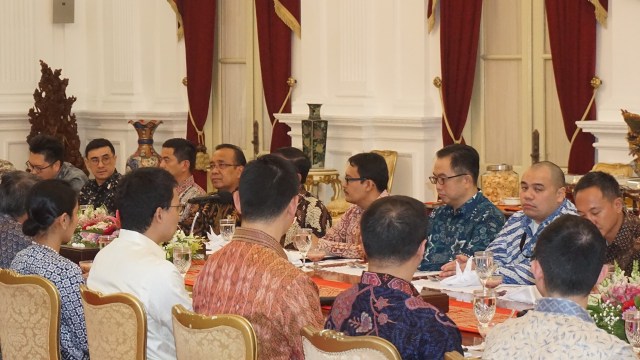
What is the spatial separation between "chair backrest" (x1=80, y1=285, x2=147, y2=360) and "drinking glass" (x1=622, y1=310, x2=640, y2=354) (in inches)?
60.3

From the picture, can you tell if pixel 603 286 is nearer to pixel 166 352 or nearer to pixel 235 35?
pixel 166 352

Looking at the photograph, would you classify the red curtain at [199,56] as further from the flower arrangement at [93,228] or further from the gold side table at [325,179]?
the flower arrangement at [93,228]

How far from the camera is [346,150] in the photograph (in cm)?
995

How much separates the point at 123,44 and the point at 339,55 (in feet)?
9.62

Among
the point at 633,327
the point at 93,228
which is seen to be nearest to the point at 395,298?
the point at 633,327

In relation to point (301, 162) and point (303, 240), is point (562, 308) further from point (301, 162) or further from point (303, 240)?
point (301, 162)

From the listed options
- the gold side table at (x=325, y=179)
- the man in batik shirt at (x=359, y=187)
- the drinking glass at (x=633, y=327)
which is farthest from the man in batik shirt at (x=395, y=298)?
the gold side table at (x=325, y=179)

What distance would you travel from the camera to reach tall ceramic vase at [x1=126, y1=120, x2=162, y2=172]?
10633 millimetres

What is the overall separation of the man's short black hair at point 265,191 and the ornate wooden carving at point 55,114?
7.94 m

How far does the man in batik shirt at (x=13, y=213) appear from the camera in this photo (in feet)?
18.0

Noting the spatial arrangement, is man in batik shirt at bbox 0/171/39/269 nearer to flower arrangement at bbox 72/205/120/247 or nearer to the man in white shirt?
flower arrangement at bbox 72/205/120/247

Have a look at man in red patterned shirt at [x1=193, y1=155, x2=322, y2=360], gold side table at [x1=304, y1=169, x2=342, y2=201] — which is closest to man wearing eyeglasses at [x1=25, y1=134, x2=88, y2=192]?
gold side table at [x1=304, y1=169, x2=342, y2=201]

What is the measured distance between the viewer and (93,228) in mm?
6559

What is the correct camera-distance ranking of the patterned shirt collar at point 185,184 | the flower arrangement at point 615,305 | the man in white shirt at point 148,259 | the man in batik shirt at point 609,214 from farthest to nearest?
the patterned shirt collar at point 185,184
the man in batik shirt at point 609,214
the man in white shirt at point 148,259
the flower arrangement at point 615,305
